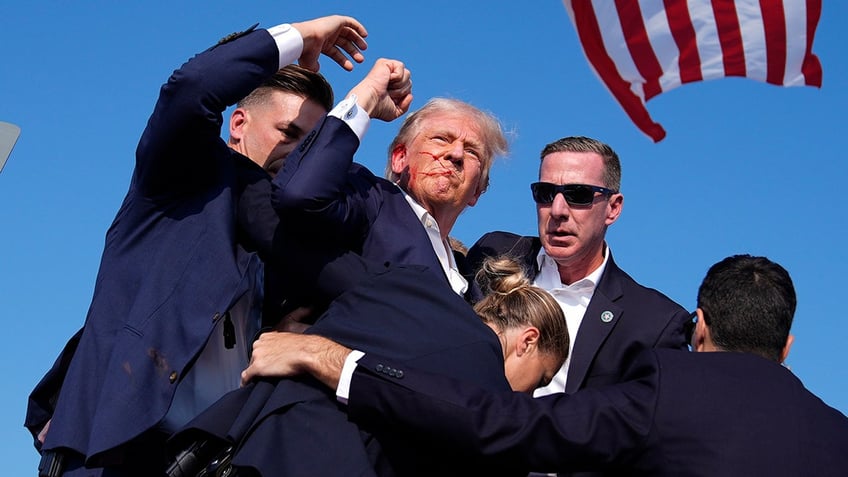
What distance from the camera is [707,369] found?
12.7 ft

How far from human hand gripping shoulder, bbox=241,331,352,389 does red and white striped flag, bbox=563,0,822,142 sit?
3.13 metres

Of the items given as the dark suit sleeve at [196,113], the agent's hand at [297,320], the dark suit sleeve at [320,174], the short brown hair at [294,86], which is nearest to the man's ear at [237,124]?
the short brown hair at [294,86]

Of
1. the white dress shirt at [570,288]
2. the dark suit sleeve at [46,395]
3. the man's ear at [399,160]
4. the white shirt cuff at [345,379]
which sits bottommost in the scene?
the dark suit sleeve at [46,395]

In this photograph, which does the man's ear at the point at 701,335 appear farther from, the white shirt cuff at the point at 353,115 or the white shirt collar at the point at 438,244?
the white shirt cuff at the point at 353,115

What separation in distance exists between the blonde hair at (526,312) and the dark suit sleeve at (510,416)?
0.94m

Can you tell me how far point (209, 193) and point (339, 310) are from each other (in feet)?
2.98

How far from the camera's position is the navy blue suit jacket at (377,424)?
3.52 meters

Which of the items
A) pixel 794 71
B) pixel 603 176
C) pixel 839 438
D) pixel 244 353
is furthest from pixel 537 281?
pixel 839 438

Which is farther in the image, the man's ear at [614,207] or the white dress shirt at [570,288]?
the man's ear at [614,207]

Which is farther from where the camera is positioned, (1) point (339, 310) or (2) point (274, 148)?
(2) point (274, 148)

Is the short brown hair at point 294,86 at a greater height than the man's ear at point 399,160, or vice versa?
the short brown hair at point 294,86

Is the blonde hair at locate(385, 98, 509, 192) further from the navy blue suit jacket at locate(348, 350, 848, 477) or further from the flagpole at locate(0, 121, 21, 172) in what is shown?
the navy blue suit jacket at locate(348, 350, 848, 477)

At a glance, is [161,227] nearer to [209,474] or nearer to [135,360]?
[135,360]

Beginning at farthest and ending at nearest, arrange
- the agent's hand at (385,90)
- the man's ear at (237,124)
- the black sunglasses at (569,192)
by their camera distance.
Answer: the black sunglasses at (569,192) → the man's ear at (237,124) → the agent's hand at (385,90)
